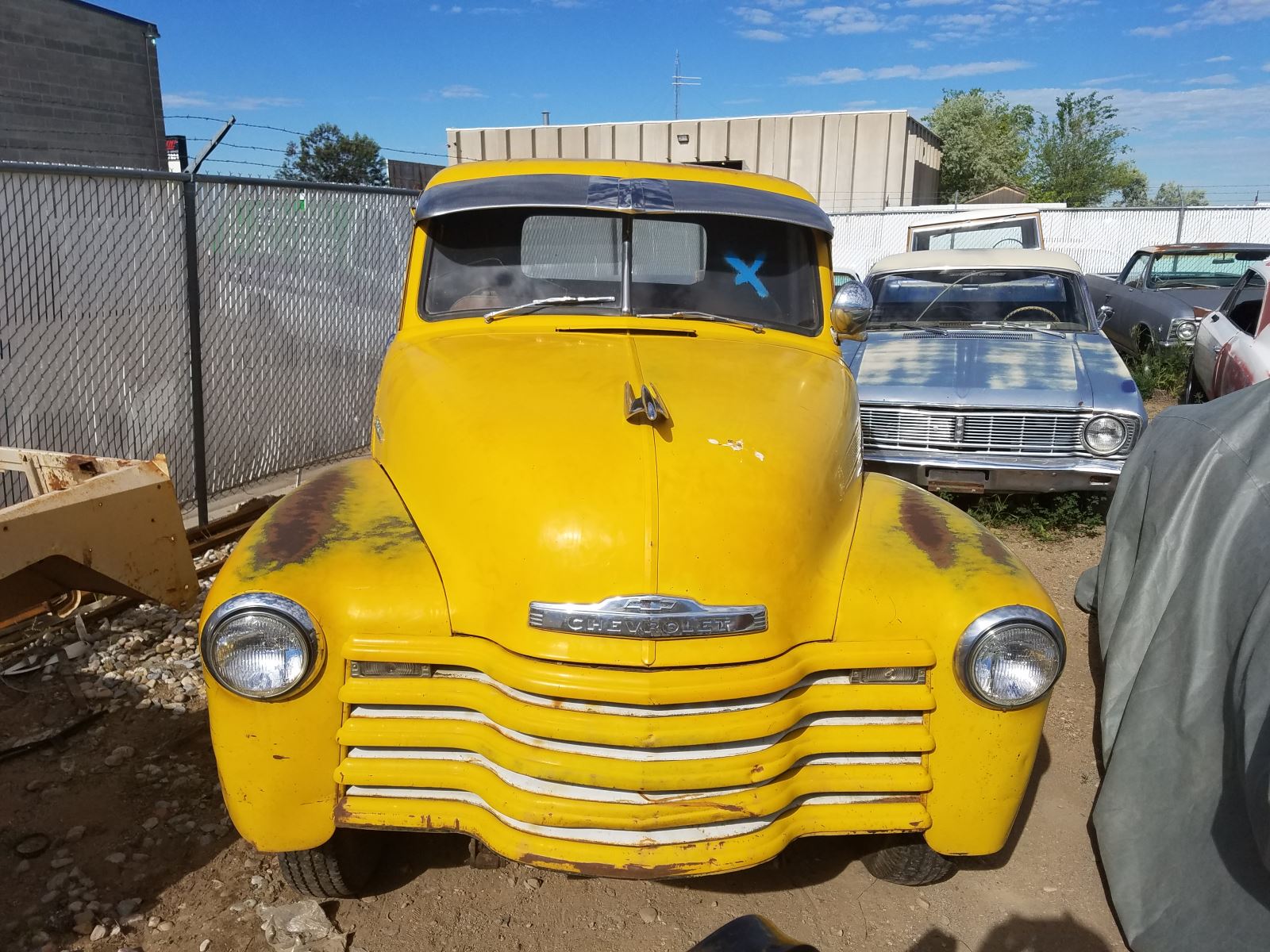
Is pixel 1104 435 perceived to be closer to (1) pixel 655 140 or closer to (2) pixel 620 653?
(2) pixel 620 653

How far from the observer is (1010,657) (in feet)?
8.05

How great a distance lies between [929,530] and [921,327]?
466 cm

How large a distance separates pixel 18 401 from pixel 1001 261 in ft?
22.0

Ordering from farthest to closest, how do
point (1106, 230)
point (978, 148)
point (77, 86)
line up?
point (978, 148)
point (1106, 230)
point (77, 86)

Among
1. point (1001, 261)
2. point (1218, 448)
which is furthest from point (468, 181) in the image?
point (1001, 261)

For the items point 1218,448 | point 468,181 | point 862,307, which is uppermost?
point 468,181

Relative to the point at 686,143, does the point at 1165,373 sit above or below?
below

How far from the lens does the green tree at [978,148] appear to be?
4116 centimetres

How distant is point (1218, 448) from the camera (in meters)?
3.13

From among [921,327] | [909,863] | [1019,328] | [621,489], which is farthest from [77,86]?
[909,863]

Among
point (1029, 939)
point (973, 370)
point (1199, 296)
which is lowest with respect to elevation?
point (1029, 939)

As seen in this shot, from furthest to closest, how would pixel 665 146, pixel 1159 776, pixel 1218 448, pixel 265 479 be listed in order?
pixel 665 146, pixel 265 479, pixel 1218 448, pixel 1159 776

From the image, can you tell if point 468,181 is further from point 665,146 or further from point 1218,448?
point 665,146

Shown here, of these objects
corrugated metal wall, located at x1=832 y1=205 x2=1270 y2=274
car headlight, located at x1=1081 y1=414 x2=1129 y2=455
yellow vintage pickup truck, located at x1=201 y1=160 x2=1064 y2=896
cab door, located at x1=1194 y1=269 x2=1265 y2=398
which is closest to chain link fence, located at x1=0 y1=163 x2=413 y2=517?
yellow vintage pickup truck, located at x1=201 y1=160 x2=1064 y2=896
